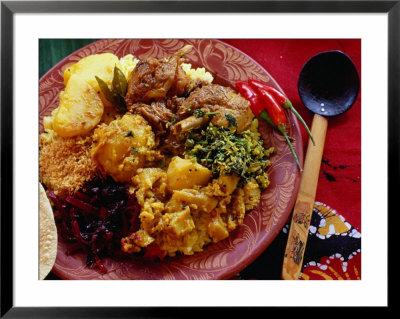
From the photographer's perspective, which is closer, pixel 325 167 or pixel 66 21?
pixel 66 21

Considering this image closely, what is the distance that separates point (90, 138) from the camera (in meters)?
2.76

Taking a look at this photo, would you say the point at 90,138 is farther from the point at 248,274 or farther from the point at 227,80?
the point at 248,274

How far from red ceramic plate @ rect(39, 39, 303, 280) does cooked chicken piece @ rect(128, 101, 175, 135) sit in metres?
0.37

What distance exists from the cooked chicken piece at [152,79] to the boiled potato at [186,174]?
52cm

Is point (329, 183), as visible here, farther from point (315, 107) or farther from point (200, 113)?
point (200, 113)

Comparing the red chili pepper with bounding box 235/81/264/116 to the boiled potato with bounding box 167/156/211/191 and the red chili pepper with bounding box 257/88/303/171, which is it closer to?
the red chili pepper with bounding box 257/88/303/171

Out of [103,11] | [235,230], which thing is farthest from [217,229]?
[103,11]

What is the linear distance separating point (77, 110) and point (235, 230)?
140 centimetres

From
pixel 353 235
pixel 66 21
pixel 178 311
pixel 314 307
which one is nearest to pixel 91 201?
pixel 178 311

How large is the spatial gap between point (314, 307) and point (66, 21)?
2.25 m

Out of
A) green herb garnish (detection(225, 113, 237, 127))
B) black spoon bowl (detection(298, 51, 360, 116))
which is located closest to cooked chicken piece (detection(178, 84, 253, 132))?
green herb garnish (detection(225, 113, 237, 127))

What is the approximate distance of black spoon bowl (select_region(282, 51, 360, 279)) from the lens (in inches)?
103

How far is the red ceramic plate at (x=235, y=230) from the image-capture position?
254 centimetres

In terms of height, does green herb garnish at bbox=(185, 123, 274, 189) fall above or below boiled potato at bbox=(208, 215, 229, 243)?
above
